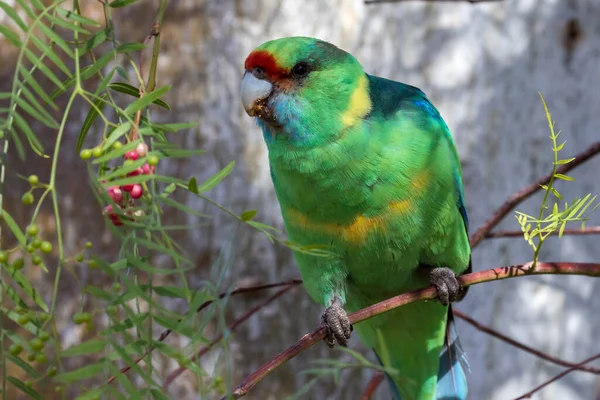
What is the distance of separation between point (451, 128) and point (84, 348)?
1406mm

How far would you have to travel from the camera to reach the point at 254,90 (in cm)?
135

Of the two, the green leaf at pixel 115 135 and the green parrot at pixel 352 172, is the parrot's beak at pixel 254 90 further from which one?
the green leaf at pixel 115 135

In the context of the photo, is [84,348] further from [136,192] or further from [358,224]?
[358,224]

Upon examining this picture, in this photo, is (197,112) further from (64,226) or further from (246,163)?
(64,226)

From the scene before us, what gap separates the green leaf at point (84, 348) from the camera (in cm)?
61

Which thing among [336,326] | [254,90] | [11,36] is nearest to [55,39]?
→ [11,36]

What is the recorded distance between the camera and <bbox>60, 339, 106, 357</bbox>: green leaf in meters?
0.61

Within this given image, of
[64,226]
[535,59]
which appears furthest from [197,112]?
[535,59]

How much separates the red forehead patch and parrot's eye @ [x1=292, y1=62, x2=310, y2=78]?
0.06ft

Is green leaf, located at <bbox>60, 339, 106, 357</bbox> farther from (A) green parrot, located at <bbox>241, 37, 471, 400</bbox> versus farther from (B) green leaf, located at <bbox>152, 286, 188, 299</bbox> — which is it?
(A) green parrot, located at <bbox>241, 37, 471, 400</bbox>

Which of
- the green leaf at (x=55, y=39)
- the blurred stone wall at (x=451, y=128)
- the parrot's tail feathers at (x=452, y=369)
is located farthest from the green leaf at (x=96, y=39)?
the parrot's tail feathers at (x=452, y=369)

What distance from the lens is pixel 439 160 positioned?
4.66ft

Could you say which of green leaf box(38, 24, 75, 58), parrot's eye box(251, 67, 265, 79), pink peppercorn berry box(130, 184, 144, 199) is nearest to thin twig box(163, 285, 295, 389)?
pink peppercorn berry box(130, 184, 144, 199)

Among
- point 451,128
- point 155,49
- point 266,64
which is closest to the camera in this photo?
point 155,49
